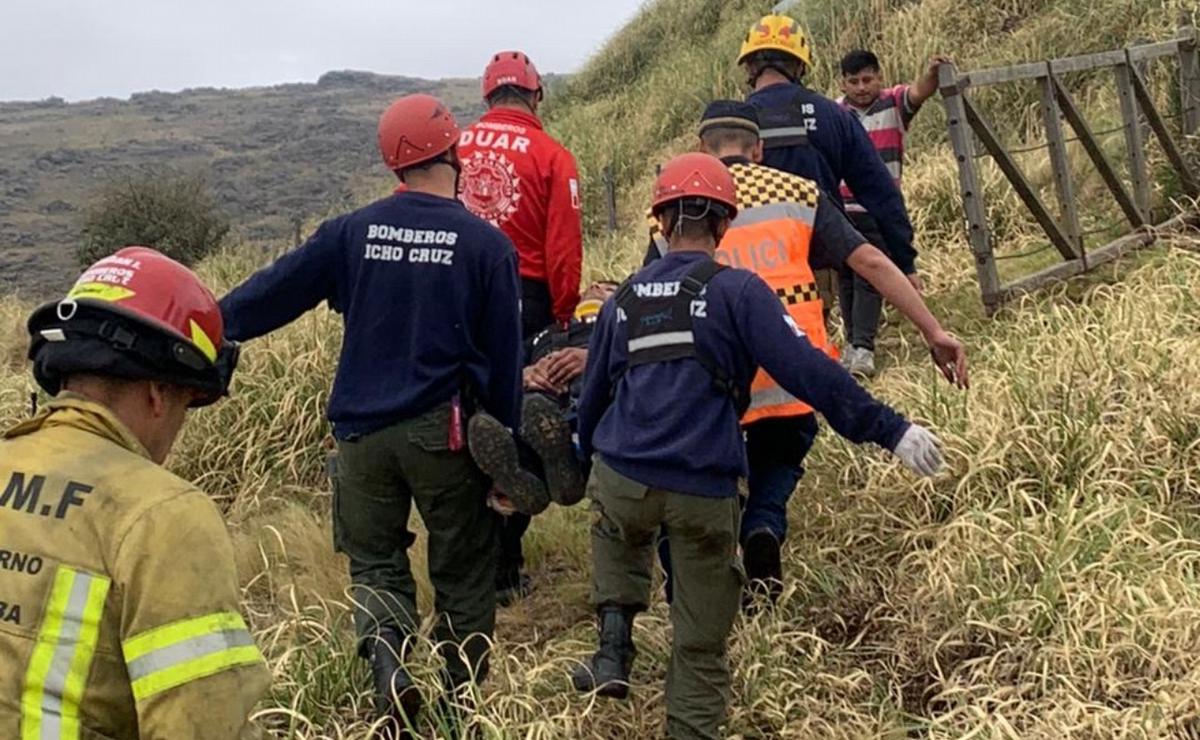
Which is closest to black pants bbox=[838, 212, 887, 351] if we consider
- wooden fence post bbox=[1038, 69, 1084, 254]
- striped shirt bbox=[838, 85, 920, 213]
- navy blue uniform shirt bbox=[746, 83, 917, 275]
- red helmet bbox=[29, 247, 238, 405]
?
striped shirt bbox=[838, 85, 920, 213]

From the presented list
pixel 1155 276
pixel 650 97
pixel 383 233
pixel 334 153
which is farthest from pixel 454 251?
pixel 334 153

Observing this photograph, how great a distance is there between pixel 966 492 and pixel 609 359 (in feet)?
5.96

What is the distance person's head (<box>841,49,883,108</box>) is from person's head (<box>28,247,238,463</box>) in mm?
5341

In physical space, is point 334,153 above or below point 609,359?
below

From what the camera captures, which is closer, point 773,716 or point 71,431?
point 71,431

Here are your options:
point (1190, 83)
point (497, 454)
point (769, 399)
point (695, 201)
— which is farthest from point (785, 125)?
point (1190, 83)

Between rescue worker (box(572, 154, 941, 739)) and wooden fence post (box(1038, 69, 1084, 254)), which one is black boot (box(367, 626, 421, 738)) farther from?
wooden fence post (box(1038, 69, 1084, 254))

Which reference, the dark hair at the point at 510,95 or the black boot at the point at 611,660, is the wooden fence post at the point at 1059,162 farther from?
the black boot at the point at 611,660

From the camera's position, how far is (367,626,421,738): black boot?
3.55m

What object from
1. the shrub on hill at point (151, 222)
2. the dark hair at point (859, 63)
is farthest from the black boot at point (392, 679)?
the shrub on hill at point (151, 222)

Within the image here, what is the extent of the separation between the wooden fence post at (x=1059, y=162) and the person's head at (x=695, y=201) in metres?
4.19

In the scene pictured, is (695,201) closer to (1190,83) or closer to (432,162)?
(432,162)

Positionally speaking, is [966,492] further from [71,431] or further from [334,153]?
[334,153]

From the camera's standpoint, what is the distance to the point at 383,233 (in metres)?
3.64
